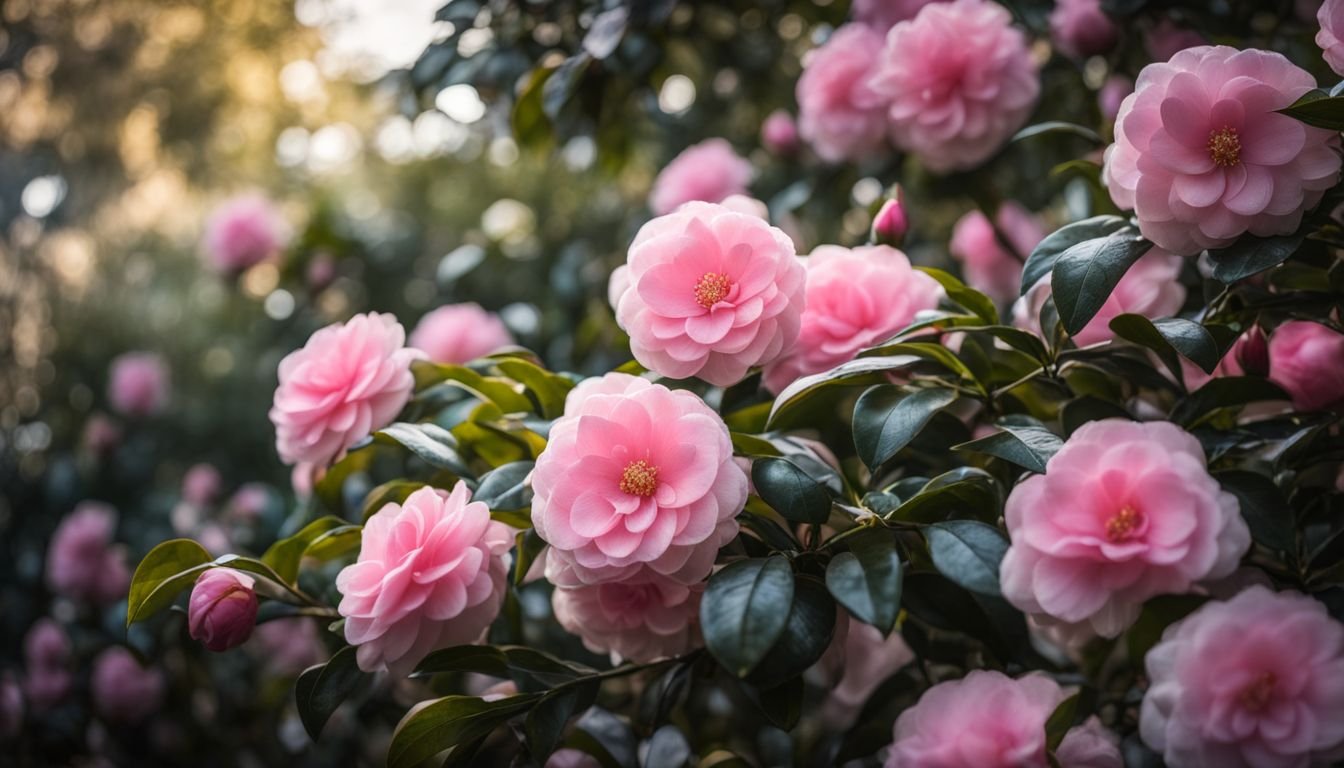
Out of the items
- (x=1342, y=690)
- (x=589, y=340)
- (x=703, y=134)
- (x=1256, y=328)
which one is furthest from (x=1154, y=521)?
(x=703, y=134)

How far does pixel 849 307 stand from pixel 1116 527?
0.28 meters

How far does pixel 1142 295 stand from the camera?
0.78 m

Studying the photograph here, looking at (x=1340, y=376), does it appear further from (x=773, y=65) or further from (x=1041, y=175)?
(x=773, y=65)

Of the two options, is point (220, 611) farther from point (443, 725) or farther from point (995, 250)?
point (995, 250)

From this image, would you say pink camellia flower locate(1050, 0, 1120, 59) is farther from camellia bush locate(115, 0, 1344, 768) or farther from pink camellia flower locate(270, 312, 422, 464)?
pink camellia flower locate(270, 312, 422, 464)

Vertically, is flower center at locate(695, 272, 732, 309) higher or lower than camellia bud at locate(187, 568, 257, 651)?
higher

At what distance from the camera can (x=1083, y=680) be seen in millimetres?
830

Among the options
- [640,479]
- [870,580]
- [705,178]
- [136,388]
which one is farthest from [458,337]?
[136,388]

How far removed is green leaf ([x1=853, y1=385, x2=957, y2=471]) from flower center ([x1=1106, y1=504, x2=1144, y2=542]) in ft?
0.46

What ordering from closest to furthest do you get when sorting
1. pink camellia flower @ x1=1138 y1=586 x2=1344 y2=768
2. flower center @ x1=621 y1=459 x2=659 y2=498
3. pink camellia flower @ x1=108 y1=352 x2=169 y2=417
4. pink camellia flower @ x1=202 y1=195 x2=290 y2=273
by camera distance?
1. pink camellia flower @ x1=1138 y1=586 x2=1344 y2=768
2. flower center @ x1=621 y1=459 x2=659 y2=498
3. pink camellia flower @ x1=202 y1=195 x2=290 y2=273
4. pink camellia flower @ x1=108 y1=352 x2=169 y2=417

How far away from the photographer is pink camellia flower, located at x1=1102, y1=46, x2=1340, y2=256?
619 mm

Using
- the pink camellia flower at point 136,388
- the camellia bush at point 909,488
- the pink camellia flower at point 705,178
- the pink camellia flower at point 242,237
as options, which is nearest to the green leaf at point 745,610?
the camellia bush at point 909,488

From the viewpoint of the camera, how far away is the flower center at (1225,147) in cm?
62

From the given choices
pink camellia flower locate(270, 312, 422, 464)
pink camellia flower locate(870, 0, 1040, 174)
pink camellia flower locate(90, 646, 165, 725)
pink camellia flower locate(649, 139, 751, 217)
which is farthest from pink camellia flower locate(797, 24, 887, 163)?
pink camellia flower locate(90, 646, 165, 725)
